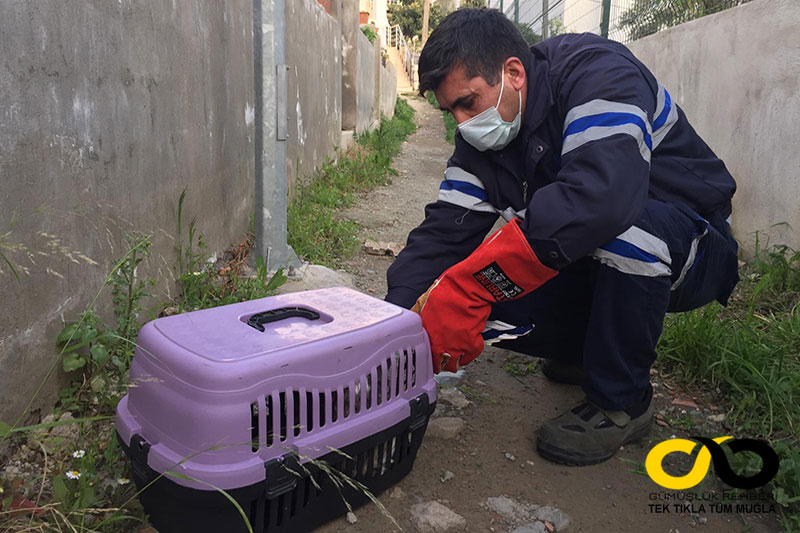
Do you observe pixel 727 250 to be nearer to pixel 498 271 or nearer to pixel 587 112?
pixel 587 112

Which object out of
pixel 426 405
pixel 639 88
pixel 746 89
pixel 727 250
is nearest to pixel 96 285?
pixel 426 405

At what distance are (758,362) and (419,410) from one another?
48.9 inches

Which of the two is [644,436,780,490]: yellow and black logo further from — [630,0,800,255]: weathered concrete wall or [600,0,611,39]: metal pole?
[600,0,611,39]: metal pole

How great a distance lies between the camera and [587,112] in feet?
5.09

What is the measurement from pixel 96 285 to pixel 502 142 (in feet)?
3.98

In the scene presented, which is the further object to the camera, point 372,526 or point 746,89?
point 746,89

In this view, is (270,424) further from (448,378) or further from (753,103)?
(753,103)

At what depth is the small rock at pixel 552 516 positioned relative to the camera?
1.51 metres

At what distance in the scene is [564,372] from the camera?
2170mm

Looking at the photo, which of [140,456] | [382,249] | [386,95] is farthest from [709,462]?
[386,95]

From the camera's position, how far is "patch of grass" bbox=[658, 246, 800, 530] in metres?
1.71

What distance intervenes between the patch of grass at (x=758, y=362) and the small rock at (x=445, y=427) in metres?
0.82

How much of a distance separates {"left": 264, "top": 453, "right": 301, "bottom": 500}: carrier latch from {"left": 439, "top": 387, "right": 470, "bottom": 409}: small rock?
2.96ft

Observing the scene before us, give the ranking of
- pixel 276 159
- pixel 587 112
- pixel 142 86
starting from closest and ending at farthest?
1. pixel 587 112
2. pixel 142 86
3. pixel 276 159
